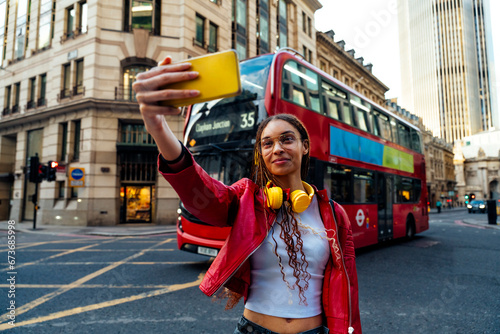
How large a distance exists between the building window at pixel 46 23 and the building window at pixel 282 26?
53.3ft

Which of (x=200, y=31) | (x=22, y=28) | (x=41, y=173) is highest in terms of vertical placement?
(x=22, y=28)

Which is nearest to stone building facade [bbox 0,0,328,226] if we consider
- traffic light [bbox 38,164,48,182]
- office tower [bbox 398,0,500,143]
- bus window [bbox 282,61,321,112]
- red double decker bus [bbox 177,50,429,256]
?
traffic light [bbox 38,164,48,182]

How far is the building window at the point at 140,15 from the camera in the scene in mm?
17469

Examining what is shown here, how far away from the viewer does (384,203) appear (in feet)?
28.6

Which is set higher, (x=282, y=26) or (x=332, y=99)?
(x=282, y=26)

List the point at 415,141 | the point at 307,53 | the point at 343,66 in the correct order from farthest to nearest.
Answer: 1. the point at 343,66
2. the point at 307,53
3. the point at 415,141

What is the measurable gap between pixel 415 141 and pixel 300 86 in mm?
7229

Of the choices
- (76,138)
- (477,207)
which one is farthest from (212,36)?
(477,207)

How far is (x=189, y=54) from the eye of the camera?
17.5 meters

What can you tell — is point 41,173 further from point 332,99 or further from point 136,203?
point 332,99

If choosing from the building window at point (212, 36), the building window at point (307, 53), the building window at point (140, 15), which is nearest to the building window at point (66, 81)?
the building window at point (140, 15)

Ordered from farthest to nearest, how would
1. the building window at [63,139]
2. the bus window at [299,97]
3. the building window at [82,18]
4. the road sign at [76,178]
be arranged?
the building window at [63,139] < the building window at [82,18] < the road sign at [76,178] < the bus window at [299,97]

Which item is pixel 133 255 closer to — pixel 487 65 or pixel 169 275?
pixel 169 275

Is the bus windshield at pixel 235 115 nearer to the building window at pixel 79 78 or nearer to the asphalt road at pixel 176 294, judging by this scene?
the asphalt road at pixel 176 294
